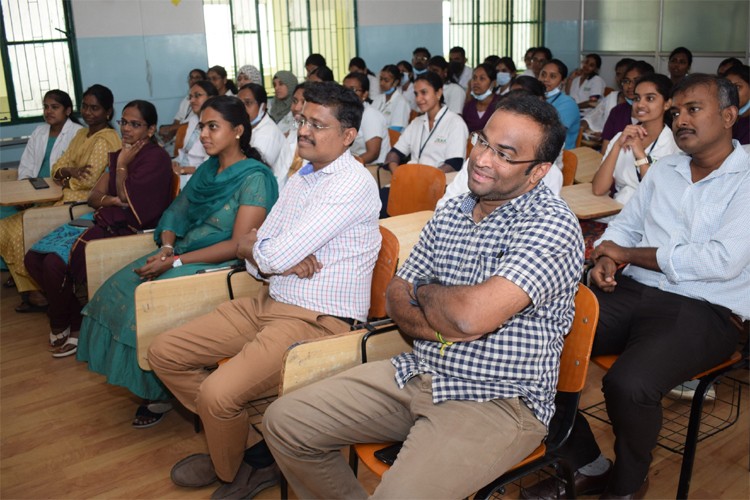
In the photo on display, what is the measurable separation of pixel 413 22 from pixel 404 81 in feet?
3.77

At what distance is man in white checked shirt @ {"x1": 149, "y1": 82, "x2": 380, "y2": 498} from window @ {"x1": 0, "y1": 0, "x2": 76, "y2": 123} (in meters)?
5.39

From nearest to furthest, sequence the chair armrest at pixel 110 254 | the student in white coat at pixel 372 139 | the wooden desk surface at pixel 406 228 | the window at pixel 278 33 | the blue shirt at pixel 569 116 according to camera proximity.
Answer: the wooden desk surface at pixel 406 228
the chair armrest at pixel 110 254
the blue shirt at pixel 569 116
the student in white coat at pixel 372 139
the window at pixel 278 33

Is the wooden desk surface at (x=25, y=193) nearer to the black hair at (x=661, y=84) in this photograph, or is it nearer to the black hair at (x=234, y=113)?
the black hair at (x=234, y=113)

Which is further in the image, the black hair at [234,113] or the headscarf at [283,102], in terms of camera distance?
the headscarf at [283,102]

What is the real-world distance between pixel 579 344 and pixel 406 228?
51.9 inches

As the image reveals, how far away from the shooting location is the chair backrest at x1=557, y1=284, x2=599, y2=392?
6.15 ft

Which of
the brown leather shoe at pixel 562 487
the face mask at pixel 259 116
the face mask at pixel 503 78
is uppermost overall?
A: the face mask at pixel 503 78

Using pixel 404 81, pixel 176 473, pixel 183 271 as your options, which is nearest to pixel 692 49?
pixel 404 81

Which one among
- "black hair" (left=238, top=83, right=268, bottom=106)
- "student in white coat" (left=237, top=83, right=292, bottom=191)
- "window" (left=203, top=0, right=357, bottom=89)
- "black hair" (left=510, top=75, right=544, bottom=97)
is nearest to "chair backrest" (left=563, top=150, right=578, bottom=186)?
"black hair" (left=510, top=75, right=544, bottom=97)

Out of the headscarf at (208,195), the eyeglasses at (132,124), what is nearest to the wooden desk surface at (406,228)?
the headscarf at (208,195)

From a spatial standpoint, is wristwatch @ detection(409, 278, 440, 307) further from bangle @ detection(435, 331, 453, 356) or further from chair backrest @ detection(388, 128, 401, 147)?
chair backrest @ detection(388, 128, 401, 147)

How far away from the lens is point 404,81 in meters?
8.83

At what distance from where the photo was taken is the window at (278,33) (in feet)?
26.8

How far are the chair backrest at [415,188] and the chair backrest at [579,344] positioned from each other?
1.81 meters
